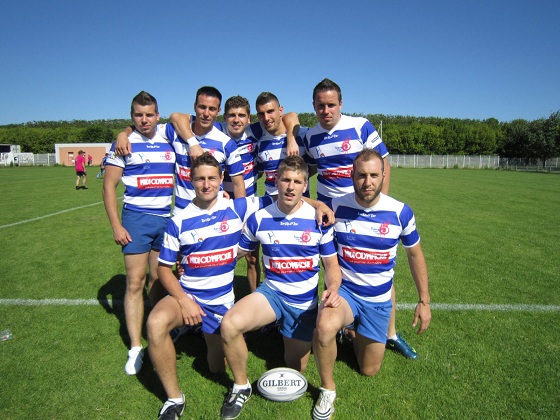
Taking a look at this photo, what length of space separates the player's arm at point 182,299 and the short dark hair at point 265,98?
2.05 m

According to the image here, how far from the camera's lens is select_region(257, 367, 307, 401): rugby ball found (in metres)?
2.73

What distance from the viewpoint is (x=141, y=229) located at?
11.6ft

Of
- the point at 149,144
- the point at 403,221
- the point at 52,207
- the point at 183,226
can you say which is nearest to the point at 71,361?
the point at 183,226

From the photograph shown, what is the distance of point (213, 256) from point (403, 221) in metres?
1.71

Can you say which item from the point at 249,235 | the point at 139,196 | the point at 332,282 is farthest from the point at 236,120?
the point at 332,282

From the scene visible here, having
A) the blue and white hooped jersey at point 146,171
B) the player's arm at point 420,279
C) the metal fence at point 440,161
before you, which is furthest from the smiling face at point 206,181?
the metal fence at point 440,161

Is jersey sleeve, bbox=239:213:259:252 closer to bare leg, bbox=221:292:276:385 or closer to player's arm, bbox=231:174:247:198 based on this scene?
bare leg, bbox=221:292:276:385

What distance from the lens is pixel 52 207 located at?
1226cm

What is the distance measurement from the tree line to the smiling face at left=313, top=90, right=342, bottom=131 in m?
46.5

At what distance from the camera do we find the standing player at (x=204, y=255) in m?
2.91

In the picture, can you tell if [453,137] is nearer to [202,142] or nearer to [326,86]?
[326,86]

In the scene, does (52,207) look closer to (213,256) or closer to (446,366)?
(213,256)

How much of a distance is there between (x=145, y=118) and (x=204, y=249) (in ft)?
4.86

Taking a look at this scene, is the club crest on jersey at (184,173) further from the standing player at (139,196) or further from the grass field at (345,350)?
the grass field at (345,350)
